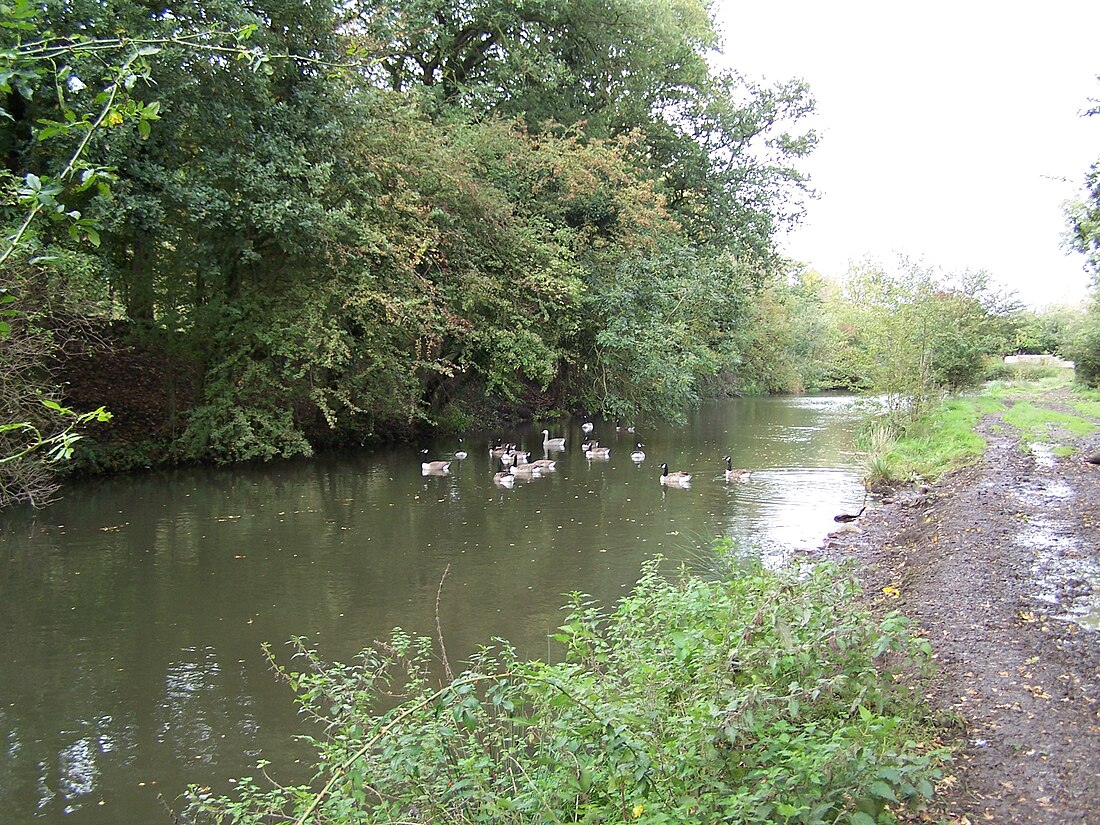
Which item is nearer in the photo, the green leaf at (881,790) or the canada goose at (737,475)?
the green leaf at (881,790)

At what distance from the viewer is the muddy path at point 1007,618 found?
13.7 feet

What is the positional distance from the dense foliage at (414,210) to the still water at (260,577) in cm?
317

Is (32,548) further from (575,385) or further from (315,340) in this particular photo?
(575,385)

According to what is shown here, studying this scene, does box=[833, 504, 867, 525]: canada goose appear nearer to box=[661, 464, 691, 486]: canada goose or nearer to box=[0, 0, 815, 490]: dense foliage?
box=[661, 464, 691, 486]: canada goose

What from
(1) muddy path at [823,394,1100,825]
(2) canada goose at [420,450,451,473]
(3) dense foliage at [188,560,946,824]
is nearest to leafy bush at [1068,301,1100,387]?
(1) muddy path at [823,394,1100,825]

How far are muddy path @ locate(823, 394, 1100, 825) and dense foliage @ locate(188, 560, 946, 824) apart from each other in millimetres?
358

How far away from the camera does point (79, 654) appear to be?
311 inches

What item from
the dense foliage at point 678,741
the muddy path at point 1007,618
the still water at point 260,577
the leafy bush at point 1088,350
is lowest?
the still water at point 260,577

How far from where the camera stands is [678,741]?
4.02 meters

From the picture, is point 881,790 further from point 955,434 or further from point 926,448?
point 955,434

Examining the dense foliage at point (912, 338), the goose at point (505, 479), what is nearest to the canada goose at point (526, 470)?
the goose at point (505, 479)

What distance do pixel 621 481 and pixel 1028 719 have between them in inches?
516

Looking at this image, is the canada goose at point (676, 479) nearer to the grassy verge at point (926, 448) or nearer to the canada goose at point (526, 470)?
the canada goose at point (526, 470)

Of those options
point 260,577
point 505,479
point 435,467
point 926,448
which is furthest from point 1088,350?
point 260,577
